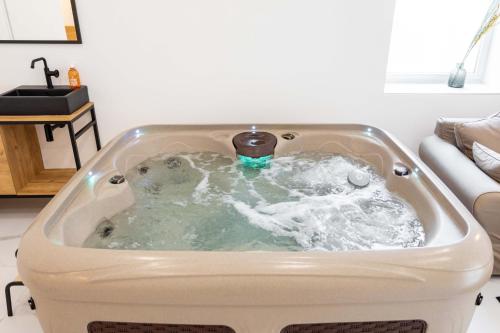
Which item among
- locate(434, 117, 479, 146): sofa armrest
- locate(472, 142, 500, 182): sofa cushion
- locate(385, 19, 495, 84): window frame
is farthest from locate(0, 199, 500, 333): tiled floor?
locate(385, 19, 495, 84): window frame

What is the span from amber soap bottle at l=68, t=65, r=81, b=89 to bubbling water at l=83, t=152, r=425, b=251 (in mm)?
773

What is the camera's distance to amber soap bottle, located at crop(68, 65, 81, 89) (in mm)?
2359

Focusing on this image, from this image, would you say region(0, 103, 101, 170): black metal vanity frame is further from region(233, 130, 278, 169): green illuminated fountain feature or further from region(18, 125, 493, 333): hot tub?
region(18, 125, 493, 333): hot tub

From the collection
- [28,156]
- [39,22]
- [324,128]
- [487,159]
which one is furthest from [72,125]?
[487,159]

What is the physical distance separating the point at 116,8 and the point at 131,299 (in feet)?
6.15

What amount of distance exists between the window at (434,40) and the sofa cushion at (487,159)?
1001 millimetres

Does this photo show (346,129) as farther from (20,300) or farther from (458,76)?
(20,300)

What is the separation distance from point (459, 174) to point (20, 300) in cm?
212

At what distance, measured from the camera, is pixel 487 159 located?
1854mm

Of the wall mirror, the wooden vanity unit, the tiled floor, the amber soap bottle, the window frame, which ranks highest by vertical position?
the wall mirror

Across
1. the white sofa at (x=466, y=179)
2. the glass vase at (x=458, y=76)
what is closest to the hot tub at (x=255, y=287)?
the white sofa at (x=466, y=179)

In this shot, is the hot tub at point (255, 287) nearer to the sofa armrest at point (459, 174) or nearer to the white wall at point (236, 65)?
the sofa armrest at point (459, 174)

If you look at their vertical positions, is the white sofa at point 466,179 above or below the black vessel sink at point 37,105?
below

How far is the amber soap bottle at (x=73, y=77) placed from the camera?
2.36 m
